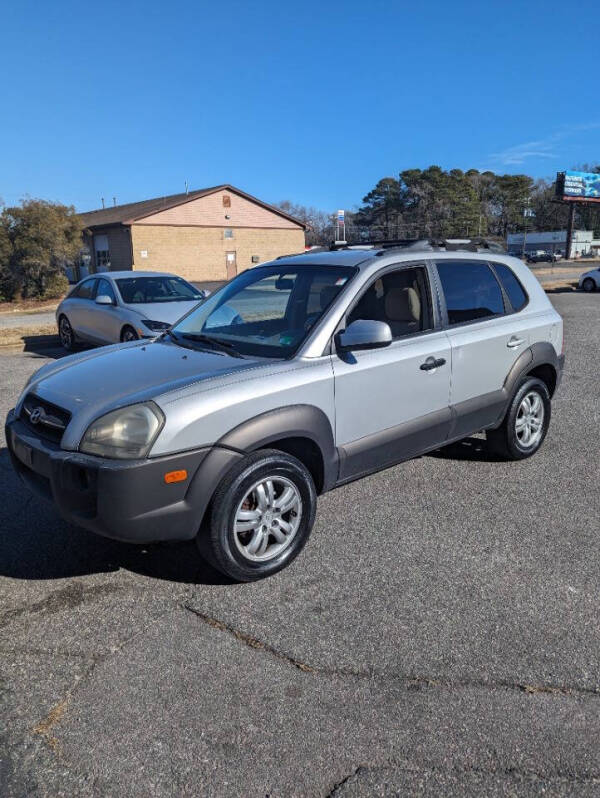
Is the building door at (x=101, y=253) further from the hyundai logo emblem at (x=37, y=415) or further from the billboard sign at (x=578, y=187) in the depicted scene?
the billboard sign at (x=578, y=187)

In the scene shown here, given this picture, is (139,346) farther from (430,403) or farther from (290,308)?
(430,403)

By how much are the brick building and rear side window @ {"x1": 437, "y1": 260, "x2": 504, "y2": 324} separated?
3810cm

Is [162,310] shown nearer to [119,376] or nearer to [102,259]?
[119,376]

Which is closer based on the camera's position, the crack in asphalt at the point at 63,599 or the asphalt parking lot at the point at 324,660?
the asphalt parking lot at the point at 324,660

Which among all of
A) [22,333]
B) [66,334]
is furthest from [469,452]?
[22,333]

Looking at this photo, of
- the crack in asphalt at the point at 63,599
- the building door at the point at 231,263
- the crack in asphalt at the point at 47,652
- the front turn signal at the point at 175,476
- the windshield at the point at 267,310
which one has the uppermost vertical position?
the building door at the point at 231,263

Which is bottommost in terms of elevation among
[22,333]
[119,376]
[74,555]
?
[74,555]

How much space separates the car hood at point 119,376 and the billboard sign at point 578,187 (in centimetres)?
7894

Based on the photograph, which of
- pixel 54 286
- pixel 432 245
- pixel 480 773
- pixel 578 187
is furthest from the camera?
pixel 578 187

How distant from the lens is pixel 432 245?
15.8 ft

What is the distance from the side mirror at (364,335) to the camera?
3.68 meters

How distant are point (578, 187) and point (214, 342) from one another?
81.7 metres

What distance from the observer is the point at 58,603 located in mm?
3348

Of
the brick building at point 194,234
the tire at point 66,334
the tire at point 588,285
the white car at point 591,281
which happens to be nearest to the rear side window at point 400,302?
the tire at point 66,334
